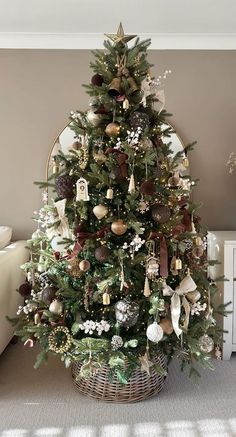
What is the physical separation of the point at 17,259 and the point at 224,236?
140 cm

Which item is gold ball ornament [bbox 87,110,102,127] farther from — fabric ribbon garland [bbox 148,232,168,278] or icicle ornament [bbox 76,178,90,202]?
fabric ribbon garland [bbox 148,232,168,278]

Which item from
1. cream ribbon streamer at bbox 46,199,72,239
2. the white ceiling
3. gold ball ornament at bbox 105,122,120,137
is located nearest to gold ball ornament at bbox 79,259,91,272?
cream ribbon streamer at bbox 46,199,72,239

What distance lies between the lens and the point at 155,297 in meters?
2.06

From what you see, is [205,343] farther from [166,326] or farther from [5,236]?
[5,236]

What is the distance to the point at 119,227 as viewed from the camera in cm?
201

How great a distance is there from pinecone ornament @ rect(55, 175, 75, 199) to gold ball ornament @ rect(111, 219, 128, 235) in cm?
28

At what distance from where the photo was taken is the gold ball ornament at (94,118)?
211 centimetres

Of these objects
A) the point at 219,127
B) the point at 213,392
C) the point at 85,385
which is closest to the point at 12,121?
the point at 219,127

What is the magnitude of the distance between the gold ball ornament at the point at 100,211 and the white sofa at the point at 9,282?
0.77m

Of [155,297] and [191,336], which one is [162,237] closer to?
[155,297]

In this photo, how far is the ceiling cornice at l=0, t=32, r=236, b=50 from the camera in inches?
121

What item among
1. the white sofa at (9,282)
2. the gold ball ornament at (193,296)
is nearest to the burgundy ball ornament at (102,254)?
the gold ball ornament at (193,296)

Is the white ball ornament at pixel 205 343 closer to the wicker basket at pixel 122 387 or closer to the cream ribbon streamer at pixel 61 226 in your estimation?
the wicker basket at pixel 122 387

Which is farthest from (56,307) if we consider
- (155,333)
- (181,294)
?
(181,294)
